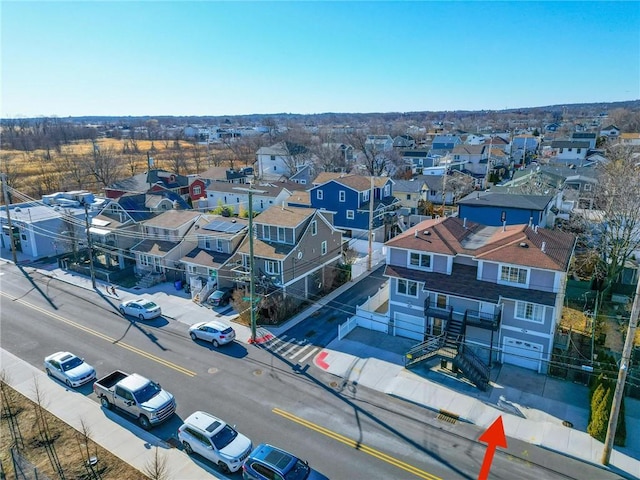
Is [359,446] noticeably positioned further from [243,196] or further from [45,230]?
[243,196]

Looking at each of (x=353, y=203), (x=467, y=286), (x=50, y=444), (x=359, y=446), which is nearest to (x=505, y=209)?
(x=353, y=203)

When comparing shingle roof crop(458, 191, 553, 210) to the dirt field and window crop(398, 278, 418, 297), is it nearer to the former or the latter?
window crop(398, 278, 418, 297)

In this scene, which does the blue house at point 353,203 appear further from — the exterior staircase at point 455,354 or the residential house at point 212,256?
the exterior staircase at point 455,354

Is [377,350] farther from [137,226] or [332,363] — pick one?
[137,226]

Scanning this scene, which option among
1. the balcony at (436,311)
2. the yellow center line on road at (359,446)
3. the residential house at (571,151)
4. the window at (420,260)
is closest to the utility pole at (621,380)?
the yellow center line on road at (359,446)

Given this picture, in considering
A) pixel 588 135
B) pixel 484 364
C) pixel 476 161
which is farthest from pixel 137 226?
pixel 588 135

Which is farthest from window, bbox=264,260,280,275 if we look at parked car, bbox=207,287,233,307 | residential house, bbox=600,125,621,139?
residential house, bbox=600,125,621,139

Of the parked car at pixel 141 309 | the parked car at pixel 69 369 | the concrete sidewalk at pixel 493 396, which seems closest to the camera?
the concrete sidewalk at pixel 493 396

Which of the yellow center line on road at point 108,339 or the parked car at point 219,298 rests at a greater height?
the parked car at point 219,298
